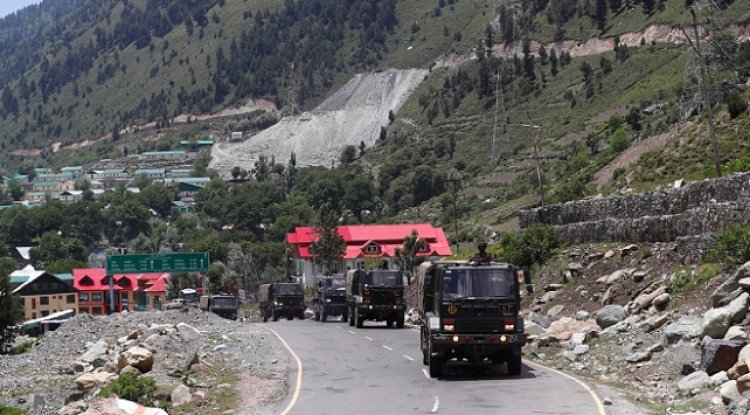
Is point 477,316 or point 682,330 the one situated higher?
point 477,316

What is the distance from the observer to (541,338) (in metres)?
35.9

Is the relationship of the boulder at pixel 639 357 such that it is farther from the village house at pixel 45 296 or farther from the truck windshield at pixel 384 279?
the village house at pixel 45 296

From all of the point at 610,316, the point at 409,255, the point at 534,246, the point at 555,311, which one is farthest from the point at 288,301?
the point at 610,316

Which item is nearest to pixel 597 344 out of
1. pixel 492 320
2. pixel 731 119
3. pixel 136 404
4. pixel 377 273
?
pixel 492 320

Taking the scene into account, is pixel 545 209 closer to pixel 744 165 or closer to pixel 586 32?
pixel 744 165

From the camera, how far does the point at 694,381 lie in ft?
77.6

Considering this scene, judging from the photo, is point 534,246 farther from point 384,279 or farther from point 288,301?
point 288,301

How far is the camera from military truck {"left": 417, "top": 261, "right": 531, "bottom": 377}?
90.9 ft

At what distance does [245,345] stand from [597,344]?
14720mm

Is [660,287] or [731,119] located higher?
[731,119]

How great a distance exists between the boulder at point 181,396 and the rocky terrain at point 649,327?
9.76 m

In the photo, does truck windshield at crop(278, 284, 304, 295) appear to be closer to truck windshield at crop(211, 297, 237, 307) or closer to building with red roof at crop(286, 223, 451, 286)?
truck windshield at crop(211, 297, 237, 307)

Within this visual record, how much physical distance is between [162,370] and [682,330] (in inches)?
575

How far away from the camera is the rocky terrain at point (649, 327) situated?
23203 millimetres
